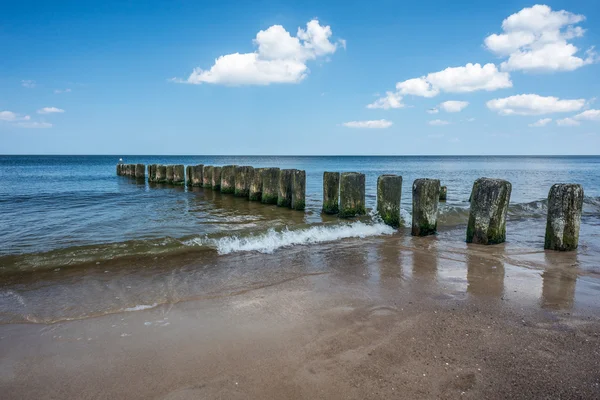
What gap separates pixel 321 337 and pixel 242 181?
39.5ft

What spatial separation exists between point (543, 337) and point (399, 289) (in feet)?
5.28

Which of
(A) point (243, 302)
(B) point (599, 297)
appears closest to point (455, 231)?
(B) point (599, 297)

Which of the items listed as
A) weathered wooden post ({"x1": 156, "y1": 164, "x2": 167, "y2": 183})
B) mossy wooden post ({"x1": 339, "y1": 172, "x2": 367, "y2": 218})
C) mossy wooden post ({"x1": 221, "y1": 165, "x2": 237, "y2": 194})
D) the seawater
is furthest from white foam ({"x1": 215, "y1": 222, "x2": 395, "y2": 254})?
weathered wooden post ({"x1": 156, "y1": 164, "x2": 167, "y2": 183})

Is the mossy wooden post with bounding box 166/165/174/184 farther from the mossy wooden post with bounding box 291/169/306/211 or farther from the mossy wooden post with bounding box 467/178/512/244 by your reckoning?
the mossy wooden post with bounding box 467/178/512/244

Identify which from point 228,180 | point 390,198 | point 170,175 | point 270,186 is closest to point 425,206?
point 390,198

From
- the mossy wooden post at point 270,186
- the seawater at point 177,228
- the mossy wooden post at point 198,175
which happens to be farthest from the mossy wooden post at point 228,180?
the mossy wooden post at point 270,186

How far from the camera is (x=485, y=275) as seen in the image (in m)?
5.04

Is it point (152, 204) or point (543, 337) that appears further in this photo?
point (152, 204)

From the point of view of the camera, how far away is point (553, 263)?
222 inches

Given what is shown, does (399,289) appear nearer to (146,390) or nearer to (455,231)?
(146,390)

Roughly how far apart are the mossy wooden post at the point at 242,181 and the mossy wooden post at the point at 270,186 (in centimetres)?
198

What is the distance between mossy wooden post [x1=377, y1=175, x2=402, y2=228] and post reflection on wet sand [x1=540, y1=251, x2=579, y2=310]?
3.16m

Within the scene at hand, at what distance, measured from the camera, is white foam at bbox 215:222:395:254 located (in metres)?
6.77

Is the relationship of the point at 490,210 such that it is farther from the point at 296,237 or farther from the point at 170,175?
the point at 170,175
